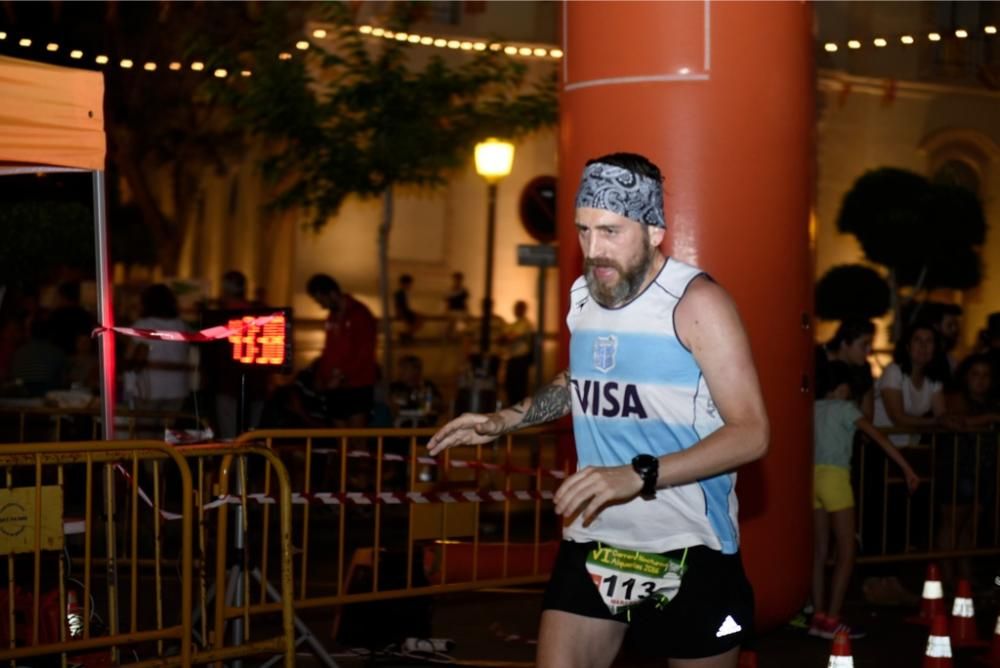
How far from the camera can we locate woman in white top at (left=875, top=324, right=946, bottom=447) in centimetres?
1139

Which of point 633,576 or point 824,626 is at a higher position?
point 633,576

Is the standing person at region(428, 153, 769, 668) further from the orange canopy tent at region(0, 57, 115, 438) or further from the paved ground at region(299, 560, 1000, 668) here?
the paved ground at region(299, 560, 1000, 668)

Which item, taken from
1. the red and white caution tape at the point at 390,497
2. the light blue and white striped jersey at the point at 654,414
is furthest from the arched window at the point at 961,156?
the light blue and white striped jersey at the point at 654,414

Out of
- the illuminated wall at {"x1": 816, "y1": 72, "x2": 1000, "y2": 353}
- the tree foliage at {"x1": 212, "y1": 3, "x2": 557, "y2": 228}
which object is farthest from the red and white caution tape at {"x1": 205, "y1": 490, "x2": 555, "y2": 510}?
the illuminated wall at {"x1": 816, "y1": 72, "x2": 1000, "y2": 353}

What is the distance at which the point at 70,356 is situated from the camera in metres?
15.4

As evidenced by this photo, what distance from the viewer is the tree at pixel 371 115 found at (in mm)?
16781

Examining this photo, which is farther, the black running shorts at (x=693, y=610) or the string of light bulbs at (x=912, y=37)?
the string of light bulbs at (x=912, y=37)

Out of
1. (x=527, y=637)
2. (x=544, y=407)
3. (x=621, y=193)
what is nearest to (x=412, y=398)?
(x=527, y=637)

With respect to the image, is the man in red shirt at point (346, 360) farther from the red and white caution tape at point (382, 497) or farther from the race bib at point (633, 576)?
the race bib at point (633, 576)

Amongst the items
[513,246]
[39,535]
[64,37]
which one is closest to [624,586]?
[39,535]

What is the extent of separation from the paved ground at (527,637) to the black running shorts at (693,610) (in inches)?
152

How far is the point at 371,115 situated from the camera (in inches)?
663

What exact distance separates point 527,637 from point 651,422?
16.2ft

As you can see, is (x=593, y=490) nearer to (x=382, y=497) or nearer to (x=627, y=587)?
(x=627, y=587)
